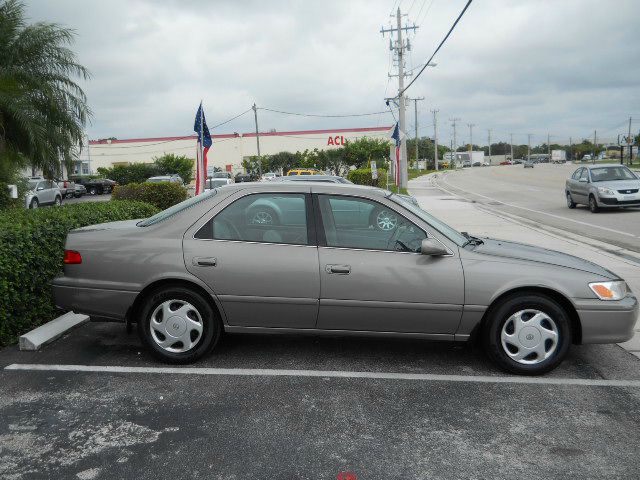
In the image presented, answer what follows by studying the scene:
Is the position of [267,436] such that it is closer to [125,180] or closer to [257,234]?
[257,234]

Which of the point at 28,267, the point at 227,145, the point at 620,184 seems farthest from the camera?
the point at 227,145

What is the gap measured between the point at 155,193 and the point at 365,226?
1304 cm

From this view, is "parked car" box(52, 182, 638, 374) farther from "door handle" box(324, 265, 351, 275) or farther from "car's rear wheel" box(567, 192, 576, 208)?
"car's rear wheel" box(567, 192, 576, 208)

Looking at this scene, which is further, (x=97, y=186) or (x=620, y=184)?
(x=97, y=186)

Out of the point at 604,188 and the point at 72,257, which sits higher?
the point at 72,257

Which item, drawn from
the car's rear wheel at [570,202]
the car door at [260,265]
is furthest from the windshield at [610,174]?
the car door at [260,265]

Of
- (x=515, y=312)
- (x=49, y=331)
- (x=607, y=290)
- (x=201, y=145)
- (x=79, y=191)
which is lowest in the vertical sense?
(x=79, y=191)

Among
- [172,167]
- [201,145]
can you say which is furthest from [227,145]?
[201,145]

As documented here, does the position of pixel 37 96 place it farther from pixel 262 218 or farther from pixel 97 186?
A: pixel 97 186

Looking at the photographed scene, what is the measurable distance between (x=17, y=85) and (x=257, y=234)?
8.50 metres

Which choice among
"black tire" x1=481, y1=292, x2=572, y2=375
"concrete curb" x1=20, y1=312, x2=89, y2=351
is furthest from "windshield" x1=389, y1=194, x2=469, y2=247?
"concrete curb" x1=20, y1=312, x2=89, y2=351

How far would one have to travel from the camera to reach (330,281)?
14.8 ft

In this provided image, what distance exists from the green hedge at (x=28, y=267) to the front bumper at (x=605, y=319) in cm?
462

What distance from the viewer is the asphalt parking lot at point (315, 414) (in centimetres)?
323
